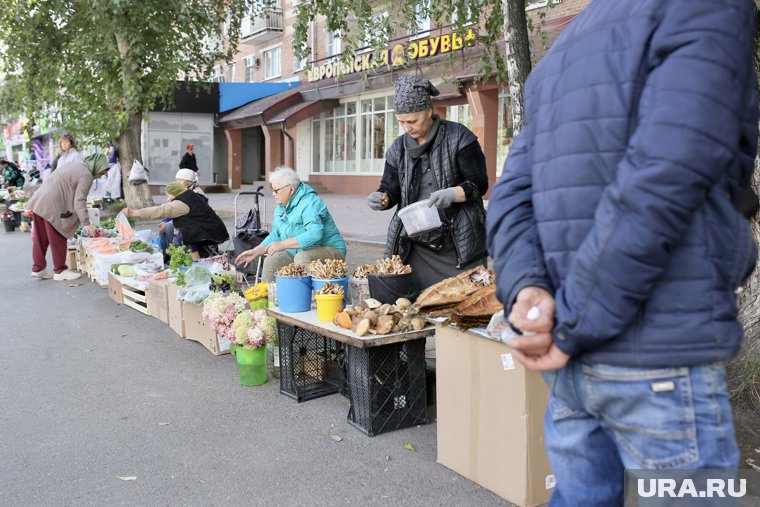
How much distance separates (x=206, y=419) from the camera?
13.9ft

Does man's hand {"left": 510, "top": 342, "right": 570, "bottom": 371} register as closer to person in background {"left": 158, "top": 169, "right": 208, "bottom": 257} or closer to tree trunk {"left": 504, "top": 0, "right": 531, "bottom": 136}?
tree trunk {"left": 504, "top": 0, "right": 531, "bottom": 136}

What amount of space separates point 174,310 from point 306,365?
2.29 metres

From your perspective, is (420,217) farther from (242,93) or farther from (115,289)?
(242,93)

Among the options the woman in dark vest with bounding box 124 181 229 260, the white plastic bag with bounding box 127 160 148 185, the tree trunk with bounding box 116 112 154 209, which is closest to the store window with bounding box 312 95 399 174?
the tree trunk with bounding box 116 112 154 209

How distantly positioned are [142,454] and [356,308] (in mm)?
1451

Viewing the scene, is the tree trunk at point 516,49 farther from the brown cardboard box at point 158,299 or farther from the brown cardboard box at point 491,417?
the brown cardboard box at point 158,299

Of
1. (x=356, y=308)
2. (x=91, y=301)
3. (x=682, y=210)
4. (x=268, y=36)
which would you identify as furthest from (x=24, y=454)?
(x=268, y=36)

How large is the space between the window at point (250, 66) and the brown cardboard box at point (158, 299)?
26.4 meters

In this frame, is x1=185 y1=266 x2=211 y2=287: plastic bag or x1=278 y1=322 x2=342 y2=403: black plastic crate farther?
x1=185 y1=266 x2=211 y2=287: plastic bag

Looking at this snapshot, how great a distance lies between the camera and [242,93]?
1111 inches

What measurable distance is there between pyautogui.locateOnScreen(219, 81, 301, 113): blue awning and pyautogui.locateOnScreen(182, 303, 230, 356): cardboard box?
23185 mm

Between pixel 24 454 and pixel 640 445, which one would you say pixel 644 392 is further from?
pixel 24 454

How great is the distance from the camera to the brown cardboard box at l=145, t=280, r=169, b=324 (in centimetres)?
675

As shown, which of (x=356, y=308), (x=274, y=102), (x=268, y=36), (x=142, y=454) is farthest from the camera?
(x=268, y=36)
